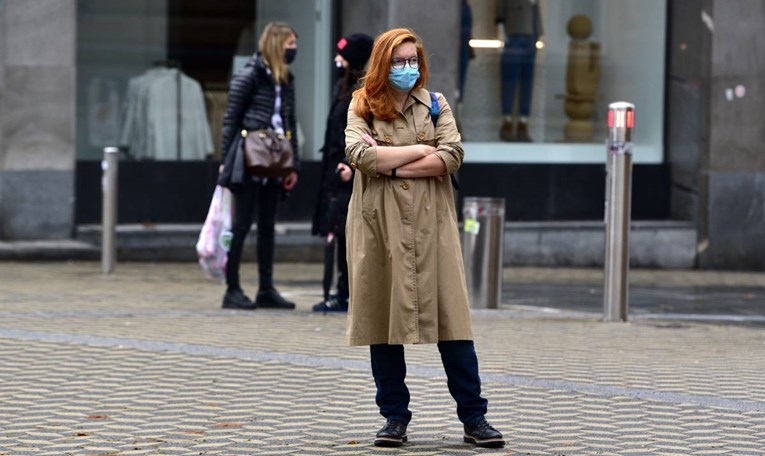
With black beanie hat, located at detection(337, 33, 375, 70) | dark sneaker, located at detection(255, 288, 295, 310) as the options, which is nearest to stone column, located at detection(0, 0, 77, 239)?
dark sneaker, located at detection(255, 288, 295, 310)

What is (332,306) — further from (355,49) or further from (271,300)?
(355,49)

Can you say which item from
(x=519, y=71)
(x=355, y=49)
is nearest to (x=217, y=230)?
(x=355, y=49)

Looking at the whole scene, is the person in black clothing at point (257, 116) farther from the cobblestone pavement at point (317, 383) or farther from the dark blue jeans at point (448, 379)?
the dark blue jeans at point (448, 379)

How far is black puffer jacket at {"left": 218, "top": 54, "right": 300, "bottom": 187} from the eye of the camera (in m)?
10.8

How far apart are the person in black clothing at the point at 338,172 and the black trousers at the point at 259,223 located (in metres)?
0.40

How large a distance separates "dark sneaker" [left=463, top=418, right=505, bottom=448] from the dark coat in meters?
4.69

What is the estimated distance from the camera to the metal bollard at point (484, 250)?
11.6 m

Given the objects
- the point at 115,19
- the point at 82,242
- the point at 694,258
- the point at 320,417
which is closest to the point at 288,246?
the point at 82,242

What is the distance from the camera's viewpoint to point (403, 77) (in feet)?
19.9

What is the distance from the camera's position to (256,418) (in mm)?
6625

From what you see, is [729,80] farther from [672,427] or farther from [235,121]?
[672,427]

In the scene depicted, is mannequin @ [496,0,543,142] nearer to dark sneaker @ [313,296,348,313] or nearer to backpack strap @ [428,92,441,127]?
dark sneaker @ [313,296,348,313]

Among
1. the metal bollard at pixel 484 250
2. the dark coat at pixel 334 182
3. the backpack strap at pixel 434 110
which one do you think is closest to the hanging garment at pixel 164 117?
the metal bollard at pixel 484 250

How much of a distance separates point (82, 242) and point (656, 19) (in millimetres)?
6727
